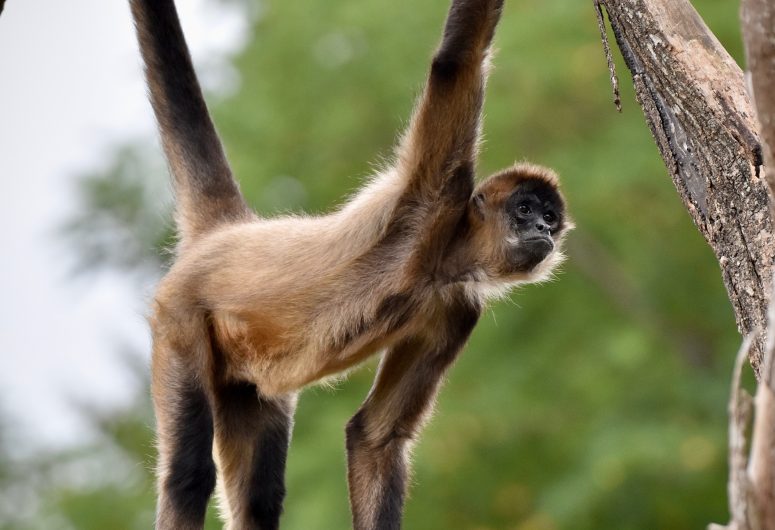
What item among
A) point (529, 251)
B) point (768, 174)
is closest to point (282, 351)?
point (529, 251)

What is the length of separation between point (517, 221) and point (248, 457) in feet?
7.17

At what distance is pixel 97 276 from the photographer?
20359 mm

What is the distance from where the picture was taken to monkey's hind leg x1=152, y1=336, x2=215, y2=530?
6.38m

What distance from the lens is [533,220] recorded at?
22.6ft

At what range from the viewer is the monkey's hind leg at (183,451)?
20.9 feet

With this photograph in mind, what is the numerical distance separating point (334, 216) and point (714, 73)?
2.70 metres

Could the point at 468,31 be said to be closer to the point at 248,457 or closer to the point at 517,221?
the point at 517,221

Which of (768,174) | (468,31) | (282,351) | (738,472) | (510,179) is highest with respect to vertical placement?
(768,174)

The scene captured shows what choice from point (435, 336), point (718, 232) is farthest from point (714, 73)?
point (435, 336)

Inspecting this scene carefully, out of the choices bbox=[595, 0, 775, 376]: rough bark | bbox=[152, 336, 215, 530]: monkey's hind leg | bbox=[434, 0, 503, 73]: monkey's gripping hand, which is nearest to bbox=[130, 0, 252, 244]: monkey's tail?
bbox=[152, 336, 215, 530]: monkey's hind leg

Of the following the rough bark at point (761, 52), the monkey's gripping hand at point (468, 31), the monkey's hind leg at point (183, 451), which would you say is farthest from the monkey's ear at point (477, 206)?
the rough bark at point (761, 52)

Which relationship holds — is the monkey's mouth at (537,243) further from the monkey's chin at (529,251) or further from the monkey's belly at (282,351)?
the monkey's belly at (282,351)

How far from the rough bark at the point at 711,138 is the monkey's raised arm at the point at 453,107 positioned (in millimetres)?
752

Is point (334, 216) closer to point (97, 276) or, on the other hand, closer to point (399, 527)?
point (399, 527)
